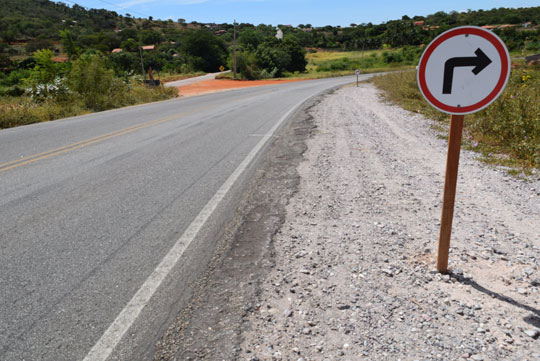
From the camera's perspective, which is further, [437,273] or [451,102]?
[437,273]

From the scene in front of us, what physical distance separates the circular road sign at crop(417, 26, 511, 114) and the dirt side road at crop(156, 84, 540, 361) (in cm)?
138

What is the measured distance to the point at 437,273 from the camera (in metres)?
3.00

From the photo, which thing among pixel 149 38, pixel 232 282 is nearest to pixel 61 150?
pixel 232 282

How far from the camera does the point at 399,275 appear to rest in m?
2.98

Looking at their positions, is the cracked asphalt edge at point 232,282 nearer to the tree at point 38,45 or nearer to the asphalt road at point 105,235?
the asphalt road at point 105,235

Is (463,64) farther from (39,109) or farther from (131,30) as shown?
(131,30)

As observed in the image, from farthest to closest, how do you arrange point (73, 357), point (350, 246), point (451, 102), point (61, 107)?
point (61, 107)
point (350, 246)
point (451, 102)
point (73, 357)

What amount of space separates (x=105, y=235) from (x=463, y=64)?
11.9ft

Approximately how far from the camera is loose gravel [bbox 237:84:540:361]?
224 cm

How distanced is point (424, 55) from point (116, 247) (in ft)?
10.5

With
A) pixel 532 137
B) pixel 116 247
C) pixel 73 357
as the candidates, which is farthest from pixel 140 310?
pixel 532 137

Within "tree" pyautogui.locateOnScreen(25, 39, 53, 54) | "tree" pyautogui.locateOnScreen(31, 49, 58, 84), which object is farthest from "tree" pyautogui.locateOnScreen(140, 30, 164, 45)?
"tree" pyautogui.locateOnScreen(31, 49, 58, 84)

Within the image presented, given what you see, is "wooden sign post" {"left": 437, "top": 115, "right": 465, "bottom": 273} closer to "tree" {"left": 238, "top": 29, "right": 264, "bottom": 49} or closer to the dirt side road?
the dirt side road

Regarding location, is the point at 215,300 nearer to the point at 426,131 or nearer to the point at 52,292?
the point at 52,292
